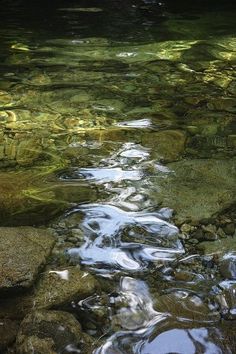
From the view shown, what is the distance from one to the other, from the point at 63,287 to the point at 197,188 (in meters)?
1.41

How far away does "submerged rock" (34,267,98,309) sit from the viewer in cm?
217

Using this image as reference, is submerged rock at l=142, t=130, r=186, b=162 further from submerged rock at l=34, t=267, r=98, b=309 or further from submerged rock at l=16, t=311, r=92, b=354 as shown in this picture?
submerged rock at l=16, t=311, r=92, b=354

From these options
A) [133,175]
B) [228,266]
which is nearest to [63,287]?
[228,266]

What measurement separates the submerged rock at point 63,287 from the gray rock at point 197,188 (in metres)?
0.87

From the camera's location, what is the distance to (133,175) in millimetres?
3439

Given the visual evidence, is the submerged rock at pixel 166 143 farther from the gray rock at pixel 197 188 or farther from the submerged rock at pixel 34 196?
the submerged rock at pixel 34 196

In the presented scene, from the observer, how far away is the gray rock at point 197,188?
9.77 ft

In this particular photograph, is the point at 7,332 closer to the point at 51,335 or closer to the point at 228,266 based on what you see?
the point at 51,335

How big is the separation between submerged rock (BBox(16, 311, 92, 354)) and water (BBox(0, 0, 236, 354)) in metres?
0.09

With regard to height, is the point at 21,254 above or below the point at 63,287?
above

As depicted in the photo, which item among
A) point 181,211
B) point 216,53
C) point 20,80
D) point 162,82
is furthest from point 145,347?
point 216,53

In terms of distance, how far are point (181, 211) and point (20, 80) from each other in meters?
3.41

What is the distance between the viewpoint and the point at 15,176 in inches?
131

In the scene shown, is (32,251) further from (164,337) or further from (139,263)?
(164,337)
